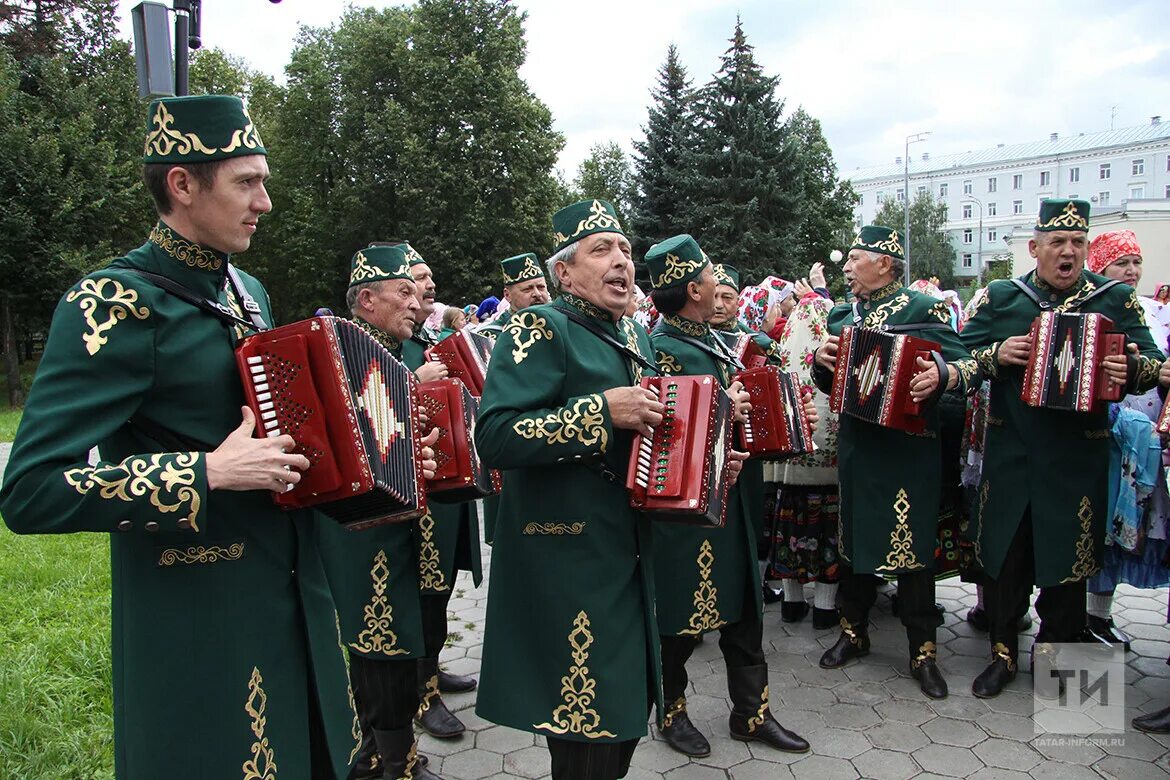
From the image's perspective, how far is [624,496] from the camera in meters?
3.01

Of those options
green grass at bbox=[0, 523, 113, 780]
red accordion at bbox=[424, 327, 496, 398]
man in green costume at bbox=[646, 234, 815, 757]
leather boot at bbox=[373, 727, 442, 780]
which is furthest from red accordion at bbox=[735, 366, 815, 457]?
green grass at bbox=[0, 523, 113, 780]

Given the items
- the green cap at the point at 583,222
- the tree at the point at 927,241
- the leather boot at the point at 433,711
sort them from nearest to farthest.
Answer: the green cap at the point at 583,222 → the leather boot at the point at 433,711 → the tree at the point at 927,241

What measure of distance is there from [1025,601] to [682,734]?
2297 mm

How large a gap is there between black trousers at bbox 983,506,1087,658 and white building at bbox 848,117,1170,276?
244ft

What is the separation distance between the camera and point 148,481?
71.1 inches

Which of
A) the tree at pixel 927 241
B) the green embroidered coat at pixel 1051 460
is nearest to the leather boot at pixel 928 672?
the green embroidered coat at pixel 1051 460

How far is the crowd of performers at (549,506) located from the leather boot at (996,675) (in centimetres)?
2

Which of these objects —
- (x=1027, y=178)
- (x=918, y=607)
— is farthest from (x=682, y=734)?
(x=1027, y=178)

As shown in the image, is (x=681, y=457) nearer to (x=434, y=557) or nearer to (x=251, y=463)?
(x=251, y=463)

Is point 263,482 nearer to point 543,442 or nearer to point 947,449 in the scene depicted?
point 543,442

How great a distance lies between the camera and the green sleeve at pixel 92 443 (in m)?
1.76

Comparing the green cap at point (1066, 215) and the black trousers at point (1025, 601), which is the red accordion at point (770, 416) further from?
the green cap at point (1066, 215)

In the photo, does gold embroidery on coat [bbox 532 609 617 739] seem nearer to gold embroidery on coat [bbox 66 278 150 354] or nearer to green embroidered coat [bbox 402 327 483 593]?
green embroidered coat [bbox 402 327 483 593]

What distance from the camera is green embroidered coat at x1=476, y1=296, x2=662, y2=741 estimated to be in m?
2.81
